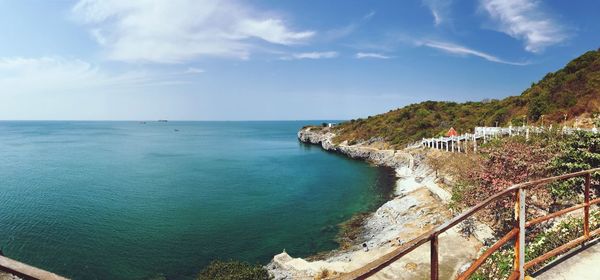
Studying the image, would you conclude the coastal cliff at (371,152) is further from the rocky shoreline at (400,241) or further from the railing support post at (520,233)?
the railing support post at (520,233)

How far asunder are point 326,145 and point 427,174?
4691 cm

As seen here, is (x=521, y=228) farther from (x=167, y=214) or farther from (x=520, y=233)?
(x=167, y=214)

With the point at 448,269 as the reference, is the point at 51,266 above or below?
below

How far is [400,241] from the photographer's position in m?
20.0

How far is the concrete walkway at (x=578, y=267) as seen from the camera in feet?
17.3

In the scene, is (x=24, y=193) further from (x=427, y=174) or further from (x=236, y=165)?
(x=427, y=174)

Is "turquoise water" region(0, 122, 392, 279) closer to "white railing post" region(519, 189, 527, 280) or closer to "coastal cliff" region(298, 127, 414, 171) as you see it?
"coastal cliff" region(298, 127, 414, 171)

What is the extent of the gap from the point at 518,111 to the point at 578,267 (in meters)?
47.5

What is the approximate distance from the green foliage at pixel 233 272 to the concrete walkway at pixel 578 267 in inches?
496

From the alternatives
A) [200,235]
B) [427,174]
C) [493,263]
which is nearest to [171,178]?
[200,235]

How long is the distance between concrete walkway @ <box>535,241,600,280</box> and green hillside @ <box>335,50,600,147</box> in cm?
1284

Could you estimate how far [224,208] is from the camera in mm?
31750

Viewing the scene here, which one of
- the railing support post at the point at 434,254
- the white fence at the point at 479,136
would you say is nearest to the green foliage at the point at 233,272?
the railing support post at the point at 434,254

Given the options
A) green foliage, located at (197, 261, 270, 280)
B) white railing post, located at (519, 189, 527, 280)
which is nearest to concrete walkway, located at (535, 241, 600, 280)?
white railing post, located at (519, 189, 527, 280)
